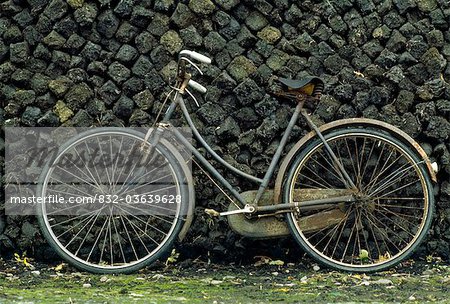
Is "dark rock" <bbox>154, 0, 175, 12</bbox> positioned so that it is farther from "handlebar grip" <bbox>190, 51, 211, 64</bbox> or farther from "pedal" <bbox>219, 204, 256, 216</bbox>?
"pedal" <bbox>219, 204, 256, 216</bbox>

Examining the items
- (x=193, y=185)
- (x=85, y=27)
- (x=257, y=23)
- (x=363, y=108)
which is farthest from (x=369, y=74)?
(x=85, y=27)

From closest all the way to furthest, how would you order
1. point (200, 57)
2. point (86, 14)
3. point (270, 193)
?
point (200, 57) < point (270, 193) < point (86, 14)

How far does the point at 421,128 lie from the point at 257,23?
4.78 ft

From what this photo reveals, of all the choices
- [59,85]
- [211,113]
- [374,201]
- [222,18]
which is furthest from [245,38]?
[374,201]

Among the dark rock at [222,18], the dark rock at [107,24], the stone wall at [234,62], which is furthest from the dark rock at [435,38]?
the dark rock at [107,24]

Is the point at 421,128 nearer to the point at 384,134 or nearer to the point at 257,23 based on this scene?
the point at 384,134

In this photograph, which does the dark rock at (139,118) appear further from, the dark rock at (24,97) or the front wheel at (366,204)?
the front wheel at (366,204)

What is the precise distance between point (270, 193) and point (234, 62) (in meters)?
1.02

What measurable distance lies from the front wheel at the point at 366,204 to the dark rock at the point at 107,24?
5.50ft

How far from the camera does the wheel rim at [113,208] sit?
24.2 feet

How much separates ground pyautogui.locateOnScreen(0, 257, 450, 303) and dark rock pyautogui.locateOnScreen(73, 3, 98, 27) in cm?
181

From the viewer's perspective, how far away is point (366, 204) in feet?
23.9

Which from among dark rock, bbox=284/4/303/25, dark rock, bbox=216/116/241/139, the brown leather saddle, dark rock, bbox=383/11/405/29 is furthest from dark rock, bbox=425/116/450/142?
dark rock, bbox=216/116/241/139

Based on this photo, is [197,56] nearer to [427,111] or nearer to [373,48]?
[373,48]
